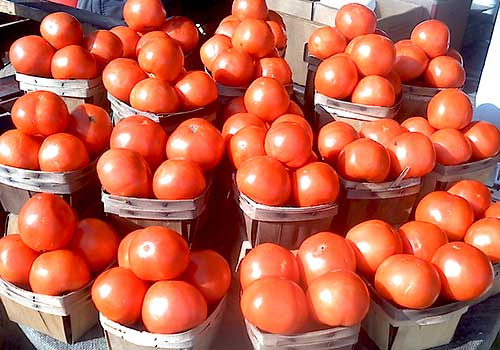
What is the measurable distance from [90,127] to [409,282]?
41.7 inches

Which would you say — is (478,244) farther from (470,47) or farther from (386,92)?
(470,47)

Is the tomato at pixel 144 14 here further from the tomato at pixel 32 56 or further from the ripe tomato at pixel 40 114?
the ripe tomato at pixel 40 114

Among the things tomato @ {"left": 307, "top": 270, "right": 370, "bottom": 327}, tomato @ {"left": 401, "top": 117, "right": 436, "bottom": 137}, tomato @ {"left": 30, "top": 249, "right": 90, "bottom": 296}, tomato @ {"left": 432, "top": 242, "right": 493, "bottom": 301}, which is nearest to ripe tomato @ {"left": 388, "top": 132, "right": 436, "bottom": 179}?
tomato @ {"left": 401, "top": 117, "right": 436, "bottom": 137}

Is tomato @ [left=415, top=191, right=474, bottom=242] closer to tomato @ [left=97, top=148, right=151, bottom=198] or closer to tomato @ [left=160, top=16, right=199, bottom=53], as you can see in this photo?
tomato @ [left=97, top=148, right=151, bottom=198]

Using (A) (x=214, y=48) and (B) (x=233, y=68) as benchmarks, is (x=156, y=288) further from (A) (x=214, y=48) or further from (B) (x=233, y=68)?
(A) (x=214, y=48)

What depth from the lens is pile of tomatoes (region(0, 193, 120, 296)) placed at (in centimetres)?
140

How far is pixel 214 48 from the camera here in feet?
7.07

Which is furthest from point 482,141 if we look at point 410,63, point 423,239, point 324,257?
point 324,257

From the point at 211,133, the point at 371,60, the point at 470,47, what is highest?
the point at 371,60

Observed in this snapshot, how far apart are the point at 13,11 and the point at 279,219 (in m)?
2.42

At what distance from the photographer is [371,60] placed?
2016 mm

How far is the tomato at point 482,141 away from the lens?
1907 millimetres

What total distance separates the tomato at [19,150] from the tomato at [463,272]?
1212mm

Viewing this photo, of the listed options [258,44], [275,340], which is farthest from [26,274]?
[258,44]
